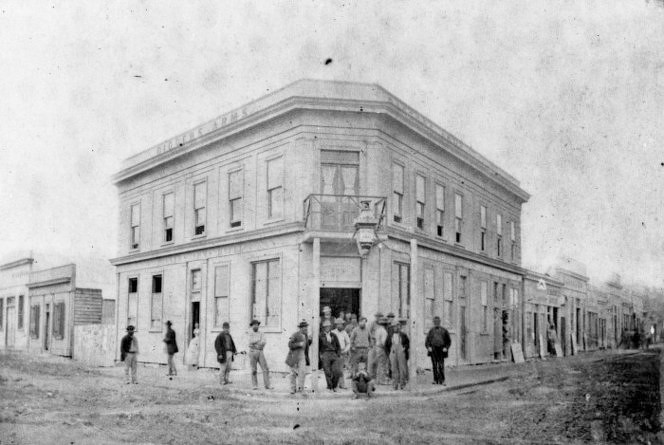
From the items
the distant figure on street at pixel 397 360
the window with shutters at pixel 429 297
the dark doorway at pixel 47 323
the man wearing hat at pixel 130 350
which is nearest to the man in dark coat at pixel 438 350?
the distant figure on street at pixel 397 360

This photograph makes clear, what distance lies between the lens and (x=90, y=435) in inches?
384

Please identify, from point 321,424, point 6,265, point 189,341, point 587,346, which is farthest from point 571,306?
point 6,265

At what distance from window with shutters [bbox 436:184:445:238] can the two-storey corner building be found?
0.25 feet

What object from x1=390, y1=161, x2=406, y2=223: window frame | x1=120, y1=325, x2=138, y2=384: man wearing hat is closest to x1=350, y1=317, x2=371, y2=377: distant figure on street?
x1=390, y1=161, x2=406, y2=223: window frame

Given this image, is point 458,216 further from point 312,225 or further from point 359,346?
point 359,346

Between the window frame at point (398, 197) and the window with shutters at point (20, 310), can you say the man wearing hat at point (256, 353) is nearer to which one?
the window frame at point (398, 197)

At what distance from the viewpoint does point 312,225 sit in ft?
62.5

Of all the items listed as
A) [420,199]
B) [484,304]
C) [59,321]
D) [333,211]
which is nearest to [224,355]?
[333,211]

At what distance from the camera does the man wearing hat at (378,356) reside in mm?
16406

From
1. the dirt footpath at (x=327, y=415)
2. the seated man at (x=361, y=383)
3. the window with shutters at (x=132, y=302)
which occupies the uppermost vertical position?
the window with shutters at (x=132, y=302)

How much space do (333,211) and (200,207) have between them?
6.92 metres

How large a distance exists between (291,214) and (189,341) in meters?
7.23

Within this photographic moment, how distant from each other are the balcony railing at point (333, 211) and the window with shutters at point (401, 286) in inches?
95.2

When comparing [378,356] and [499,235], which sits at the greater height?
[499,235]
